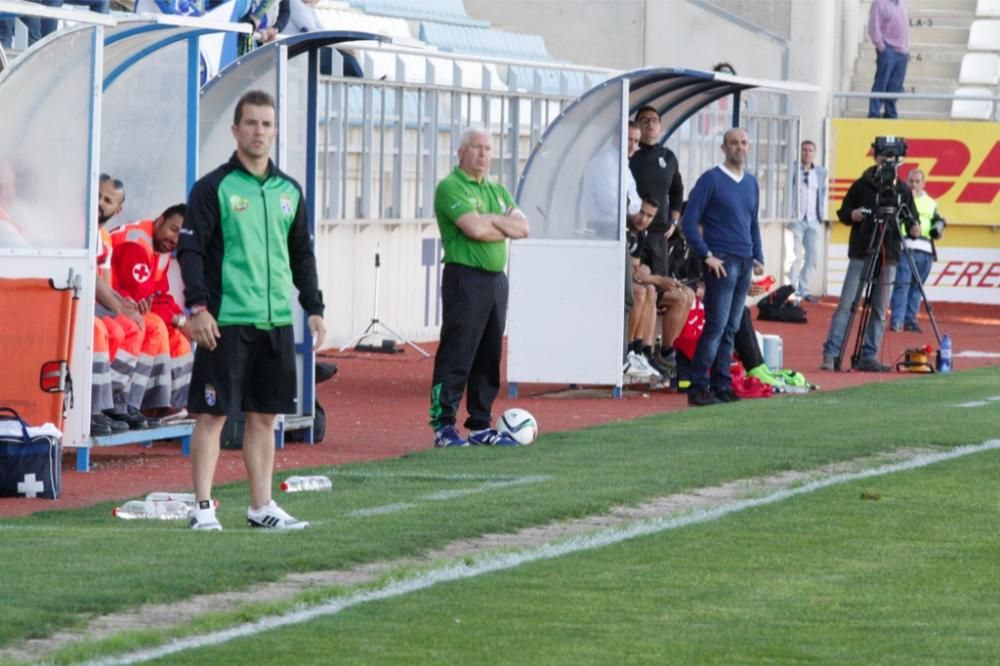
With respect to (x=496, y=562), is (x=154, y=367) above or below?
above

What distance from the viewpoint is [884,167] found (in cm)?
2148

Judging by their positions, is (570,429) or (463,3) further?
(463,3)

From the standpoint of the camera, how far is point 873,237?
21.5 metres

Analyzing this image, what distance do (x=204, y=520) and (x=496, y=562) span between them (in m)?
1.49

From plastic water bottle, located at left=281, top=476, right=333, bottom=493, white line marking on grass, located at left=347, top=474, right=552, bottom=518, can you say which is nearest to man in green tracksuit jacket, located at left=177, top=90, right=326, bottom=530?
white line marking on grass, located at left=347, top=474, right=552, bottom=518

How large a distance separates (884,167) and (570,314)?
4439 millimetres

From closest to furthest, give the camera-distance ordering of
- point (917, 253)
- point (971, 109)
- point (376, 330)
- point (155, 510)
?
point (155, 510), point (376, 330), point (917, 253), point (971, 109)

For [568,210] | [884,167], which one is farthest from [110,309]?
[884,167]

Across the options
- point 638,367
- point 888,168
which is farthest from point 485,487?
point 888,168

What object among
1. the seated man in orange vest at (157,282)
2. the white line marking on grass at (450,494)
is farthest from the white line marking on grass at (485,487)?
the seated man in orange vest at (157,282)

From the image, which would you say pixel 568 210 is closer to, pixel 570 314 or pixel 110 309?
pixel 570 314

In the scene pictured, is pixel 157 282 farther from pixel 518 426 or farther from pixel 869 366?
pixel 869 366

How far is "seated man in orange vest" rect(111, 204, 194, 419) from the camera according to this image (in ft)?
45.8

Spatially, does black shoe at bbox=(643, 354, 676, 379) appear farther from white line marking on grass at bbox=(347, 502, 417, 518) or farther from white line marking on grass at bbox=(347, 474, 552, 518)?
white line marking on grass at bbox=(347, 502, 417, 518)
